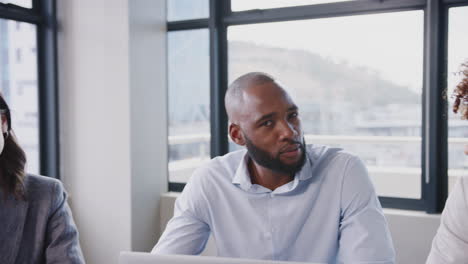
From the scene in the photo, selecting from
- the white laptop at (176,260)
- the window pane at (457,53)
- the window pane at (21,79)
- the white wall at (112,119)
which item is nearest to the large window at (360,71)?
→ the window pane at (457,53)

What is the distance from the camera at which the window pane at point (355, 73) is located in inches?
98.8

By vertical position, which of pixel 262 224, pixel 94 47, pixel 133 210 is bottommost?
pixel 133 210

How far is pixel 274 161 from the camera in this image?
4.54ft

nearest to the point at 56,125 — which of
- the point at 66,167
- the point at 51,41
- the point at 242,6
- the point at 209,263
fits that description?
the point at 66,167

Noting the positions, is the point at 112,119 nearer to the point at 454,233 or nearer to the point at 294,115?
the point at 294,115

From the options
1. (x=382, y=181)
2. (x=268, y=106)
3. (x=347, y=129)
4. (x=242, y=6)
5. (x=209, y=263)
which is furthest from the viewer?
(x=382, y=181)

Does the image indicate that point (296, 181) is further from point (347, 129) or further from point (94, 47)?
point (94, 47)

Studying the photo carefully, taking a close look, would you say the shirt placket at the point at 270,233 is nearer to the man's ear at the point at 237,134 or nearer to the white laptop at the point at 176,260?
the man's ear at the point at 237,134

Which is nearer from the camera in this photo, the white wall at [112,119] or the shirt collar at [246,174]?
the shirt collar at [246,174]

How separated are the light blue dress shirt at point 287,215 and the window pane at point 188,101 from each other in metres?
1.60

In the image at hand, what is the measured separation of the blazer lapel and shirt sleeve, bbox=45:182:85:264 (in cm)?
7

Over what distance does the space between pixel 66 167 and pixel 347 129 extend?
1.61m

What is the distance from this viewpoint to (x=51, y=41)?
2.95m

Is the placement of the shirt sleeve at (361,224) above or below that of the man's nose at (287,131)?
below
